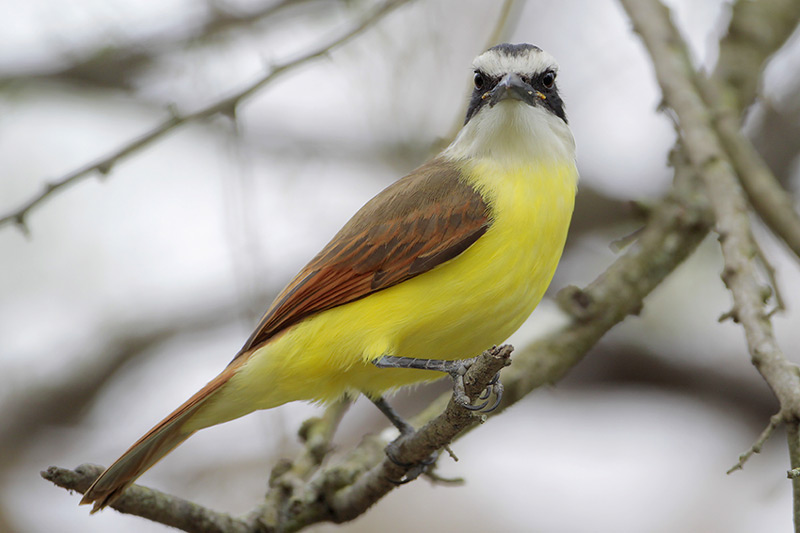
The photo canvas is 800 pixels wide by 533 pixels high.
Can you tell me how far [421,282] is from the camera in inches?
152

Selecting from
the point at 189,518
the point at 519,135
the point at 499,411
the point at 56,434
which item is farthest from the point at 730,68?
the point at 56,434

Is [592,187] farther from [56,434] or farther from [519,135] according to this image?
[56,434]

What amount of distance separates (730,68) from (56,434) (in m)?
5.17

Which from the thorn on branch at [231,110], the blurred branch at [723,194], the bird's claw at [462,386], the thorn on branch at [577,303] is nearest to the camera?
the blurred branch at [723,194]

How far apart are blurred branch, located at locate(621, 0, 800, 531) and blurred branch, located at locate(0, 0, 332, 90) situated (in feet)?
9.96

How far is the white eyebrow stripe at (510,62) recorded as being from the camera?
14.3 ft

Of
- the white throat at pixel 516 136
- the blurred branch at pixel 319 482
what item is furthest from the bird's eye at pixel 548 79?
the blurred branch at pixel 319 482

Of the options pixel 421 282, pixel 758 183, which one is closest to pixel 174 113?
pixel 421 282

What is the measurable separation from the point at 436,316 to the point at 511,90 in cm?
117

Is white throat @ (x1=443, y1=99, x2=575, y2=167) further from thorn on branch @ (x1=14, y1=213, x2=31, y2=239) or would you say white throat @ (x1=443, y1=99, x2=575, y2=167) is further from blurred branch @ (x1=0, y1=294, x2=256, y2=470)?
blurred branch @ (x1=0, y1=294, x2=256, y2=470)

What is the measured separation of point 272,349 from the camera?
401 cm

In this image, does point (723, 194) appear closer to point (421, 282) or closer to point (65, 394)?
point (421, 282)

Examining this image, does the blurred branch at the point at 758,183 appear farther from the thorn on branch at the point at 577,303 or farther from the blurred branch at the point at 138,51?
the blurred branch at the point at 138,51

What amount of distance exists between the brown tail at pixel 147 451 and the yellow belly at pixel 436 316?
0.09m
